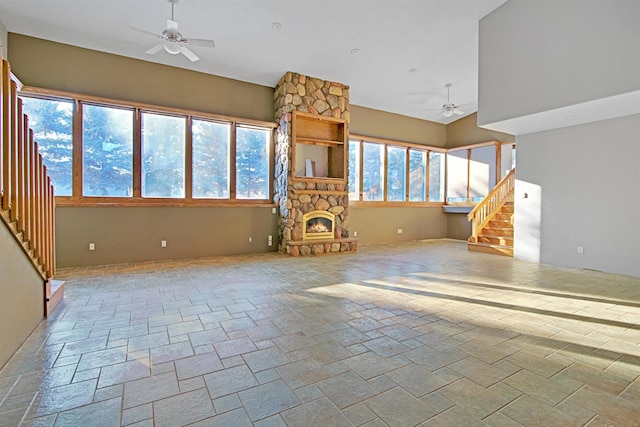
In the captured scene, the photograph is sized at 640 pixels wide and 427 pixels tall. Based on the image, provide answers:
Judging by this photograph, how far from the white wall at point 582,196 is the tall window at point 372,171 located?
3544 millimetres

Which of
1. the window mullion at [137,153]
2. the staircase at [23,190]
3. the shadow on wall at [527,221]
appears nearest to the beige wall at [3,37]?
the window mullion at [137,153]

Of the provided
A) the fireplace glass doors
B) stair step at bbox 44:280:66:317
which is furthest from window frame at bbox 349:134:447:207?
stair step at bbox 44:280:66:317

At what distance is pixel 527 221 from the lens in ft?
21.1

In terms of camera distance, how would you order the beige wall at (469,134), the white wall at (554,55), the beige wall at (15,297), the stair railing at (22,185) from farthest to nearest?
the beige wall at (469,134) < the white wall at (554,55) < the stair railing at (22,185) < the beige wall at (15,297)

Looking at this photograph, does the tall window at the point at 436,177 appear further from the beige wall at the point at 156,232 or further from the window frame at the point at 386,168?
the beige wall at the point at 156,232

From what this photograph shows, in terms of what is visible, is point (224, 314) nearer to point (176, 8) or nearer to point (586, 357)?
point (586, 357)

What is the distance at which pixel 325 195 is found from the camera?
7297 millimetres

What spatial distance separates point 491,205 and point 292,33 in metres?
6.20

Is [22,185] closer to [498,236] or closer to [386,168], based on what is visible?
[386,168]

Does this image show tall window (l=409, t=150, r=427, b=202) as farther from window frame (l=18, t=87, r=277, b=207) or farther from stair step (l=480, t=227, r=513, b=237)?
window frame (l=18, t=87, r=277, b=207)

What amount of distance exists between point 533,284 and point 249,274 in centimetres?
417

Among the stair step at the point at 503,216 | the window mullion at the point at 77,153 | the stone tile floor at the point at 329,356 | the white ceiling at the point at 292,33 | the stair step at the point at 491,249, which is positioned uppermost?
the white ceiling at the point at 292,33

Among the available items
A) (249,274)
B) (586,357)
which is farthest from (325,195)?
(586,357)

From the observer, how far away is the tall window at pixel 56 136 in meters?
5.27
